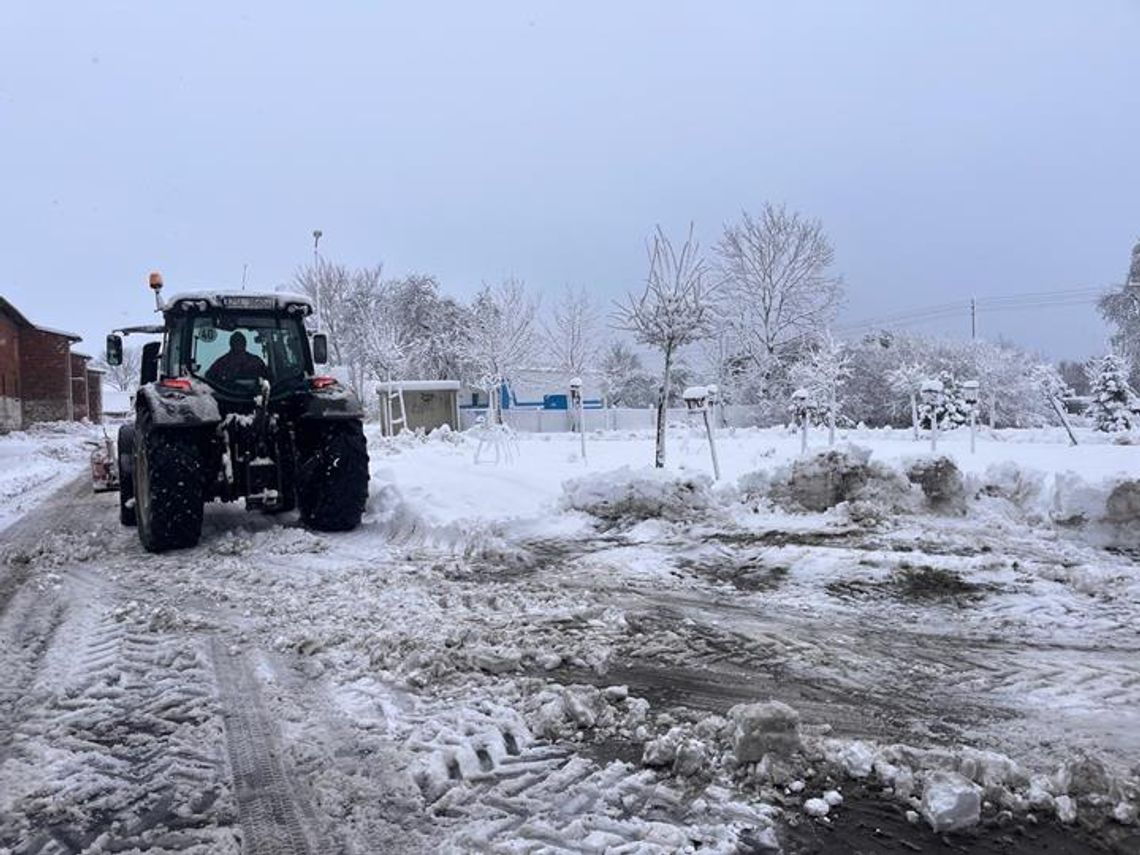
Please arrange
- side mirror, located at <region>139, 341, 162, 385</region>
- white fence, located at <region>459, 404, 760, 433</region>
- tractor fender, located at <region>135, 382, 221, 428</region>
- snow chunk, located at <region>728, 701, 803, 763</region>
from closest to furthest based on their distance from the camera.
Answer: snow chunk, located at <region>728, 701, 803, 763</region>
tractor fender, located at <region>135, 382, 221, 428</region>
side mirror, located at <region>139, 341, 162, 385</region>
white fence, located at <region>459, 404, 760, 433</region>

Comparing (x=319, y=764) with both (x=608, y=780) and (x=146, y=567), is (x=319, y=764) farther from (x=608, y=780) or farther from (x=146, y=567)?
(x=146, y=567)

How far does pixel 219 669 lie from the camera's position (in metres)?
4.08

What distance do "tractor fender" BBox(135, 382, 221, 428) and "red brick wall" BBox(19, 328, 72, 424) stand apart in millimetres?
40905

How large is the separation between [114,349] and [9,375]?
3749 centimetres

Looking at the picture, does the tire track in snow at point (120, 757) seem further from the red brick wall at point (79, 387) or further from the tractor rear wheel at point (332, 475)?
the red brick wall at point (79, 387)

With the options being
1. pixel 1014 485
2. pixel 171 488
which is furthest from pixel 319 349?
pixel 1014 485

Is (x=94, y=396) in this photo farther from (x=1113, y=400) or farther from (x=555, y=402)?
(x=1113, y=400)

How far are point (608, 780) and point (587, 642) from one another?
1.46 meters

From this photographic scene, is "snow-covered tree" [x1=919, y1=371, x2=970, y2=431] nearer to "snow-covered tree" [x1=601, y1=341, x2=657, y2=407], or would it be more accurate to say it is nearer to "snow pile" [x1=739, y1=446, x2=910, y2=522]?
"snow-covered tree" [x1=601, y1=341, x2=657, y2=407]

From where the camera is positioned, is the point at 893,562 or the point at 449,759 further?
the point at 893,562

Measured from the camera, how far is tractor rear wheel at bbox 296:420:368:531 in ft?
25.6

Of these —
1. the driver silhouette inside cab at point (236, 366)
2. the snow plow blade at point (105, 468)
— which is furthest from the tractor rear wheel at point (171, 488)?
the snow plow blade at point (105, 468)

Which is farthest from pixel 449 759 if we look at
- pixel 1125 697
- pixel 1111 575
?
pixel 1111 575

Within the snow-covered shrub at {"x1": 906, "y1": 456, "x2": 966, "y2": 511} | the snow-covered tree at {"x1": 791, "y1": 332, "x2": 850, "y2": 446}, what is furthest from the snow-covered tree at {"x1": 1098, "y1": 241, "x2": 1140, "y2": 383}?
the snow-covered shrub at {"x1": 906, "y1": 456, "x2": 966, "y2": 511}
